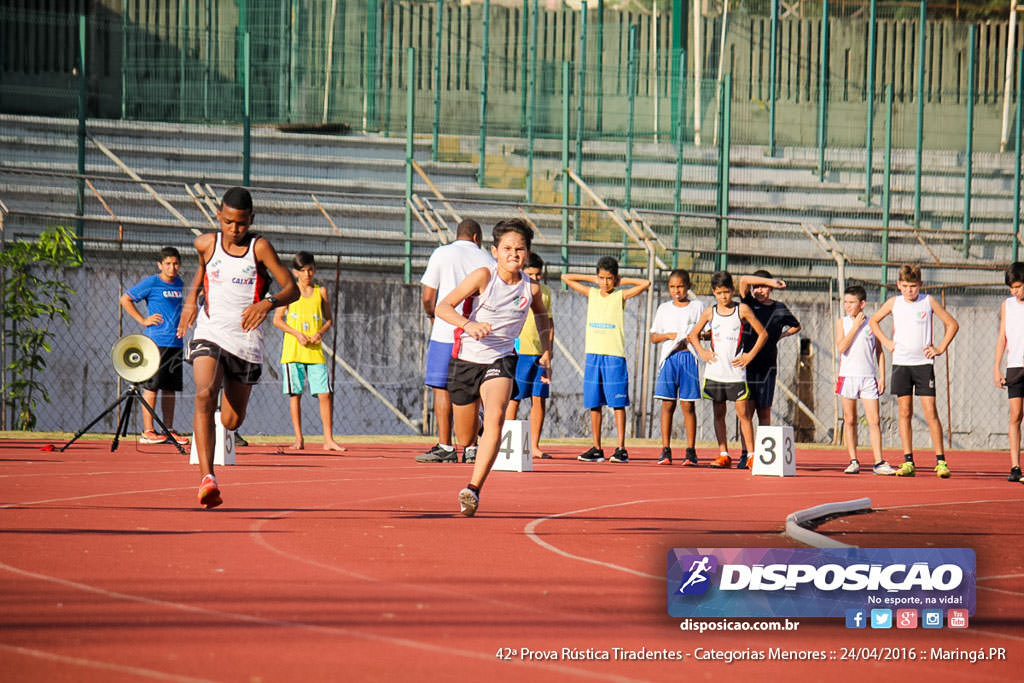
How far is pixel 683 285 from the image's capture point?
48.7 ft

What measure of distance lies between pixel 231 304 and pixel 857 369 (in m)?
7.93

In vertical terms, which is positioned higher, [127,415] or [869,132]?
[869,132]

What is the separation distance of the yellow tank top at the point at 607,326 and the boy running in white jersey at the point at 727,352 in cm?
81

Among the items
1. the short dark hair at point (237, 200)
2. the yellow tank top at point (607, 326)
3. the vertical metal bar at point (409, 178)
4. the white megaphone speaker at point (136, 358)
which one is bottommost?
the white megaphone speaker at point (136, 358)

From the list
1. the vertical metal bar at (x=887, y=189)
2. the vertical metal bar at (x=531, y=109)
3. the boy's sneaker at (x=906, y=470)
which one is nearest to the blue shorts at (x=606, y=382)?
the boy's sneaker at (x=906, y=470)

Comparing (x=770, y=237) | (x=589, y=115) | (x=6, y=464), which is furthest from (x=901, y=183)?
(x=6, y=464)

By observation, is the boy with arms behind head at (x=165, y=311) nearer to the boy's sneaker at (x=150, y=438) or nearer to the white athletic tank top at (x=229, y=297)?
the boy's sneaker at (x=150, y=438)

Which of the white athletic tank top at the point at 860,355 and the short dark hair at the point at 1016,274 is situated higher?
the short dark hair at the point at 1016,274

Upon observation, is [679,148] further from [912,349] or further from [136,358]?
[136,358]

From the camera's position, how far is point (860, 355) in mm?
14102

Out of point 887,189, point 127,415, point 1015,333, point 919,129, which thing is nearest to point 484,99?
point 887,189

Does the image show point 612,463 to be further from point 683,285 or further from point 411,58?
point 411,58

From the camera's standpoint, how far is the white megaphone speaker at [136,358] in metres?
12.7

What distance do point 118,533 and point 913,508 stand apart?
5662 millimetres
